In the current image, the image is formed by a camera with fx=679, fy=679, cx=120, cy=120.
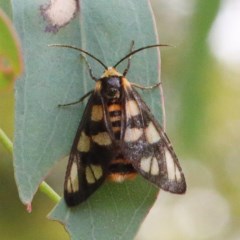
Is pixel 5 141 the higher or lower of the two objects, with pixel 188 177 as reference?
higher

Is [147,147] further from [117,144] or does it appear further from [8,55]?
[8,55]

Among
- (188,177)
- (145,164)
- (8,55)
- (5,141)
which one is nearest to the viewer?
(8,55)

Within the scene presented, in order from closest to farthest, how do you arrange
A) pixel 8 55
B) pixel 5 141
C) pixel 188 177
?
pixel 8 55 < pixel 5 141 < pixel 188 177

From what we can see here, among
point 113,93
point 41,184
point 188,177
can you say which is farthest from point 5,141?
point 188,177

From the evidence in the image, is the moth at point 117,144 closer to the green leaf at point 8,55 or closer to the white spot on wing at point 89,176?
the white spot on wing at point 89,176

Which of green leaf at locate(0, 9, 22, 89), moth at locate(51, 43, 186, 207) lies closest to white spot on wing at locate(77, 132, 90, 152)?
moth at locate(51, 43, 186, 207)

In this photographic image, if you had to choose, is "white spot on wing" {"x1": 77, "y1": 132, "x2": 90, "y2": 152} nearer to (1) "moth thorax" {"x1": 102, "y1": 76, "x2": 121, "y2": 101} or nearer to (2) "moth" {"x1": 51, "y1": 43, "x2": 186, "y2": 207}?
(2) "moth" {"x1": 51, "y1": 43, "x2": 186, "y2": 207}

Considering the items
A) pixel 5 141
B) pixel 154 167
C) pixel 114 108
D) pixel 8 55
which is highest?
pixel 8 55
